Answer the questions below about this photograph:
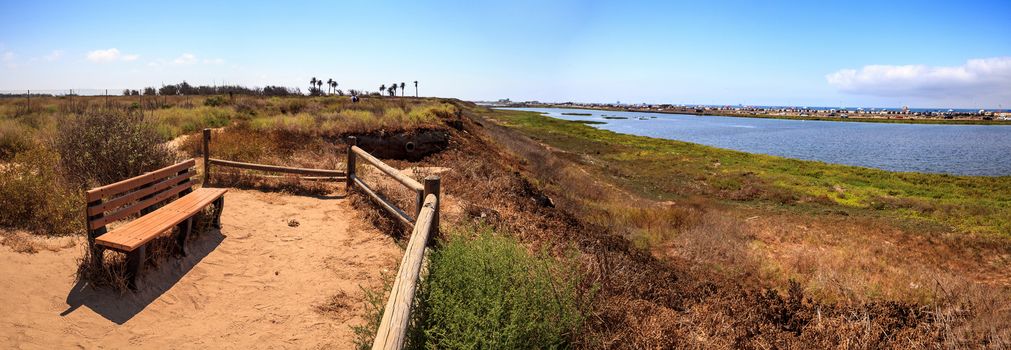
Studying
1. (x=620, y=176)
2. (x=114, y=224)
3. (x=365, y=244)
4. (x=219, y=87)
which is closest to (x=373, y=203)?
(x=365, y=244)

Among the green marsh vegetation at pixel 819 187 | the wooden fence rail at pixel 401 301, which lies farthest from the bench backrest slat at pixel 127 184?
the green marsh vegetation at pixel 819 187

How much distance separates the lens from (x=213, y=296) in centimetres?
504

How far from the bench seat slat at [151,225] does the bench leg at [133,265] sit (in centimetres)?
14

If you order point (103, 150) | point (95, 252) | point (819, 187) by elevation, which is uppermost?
point (103, 150)

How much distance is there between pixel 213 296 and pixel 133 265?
777mm

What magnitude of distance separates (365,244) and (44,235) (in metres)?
3.59

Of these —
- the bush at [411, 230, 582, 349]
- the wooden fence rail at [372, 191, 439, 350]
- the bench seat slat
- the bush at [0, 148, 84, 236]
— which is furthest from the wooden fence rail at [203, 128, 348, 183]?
the wooden fence rail at [372, 191, 439, 350]

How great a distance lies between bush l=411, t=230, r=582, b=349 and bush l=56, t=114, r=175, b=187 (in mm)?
6915

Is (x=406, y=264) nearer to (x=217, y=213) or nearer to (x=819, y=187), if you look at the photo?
(x=217, y=213)

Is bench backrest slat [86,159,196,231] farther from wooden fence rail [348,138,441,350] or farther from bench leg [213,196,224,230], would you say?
wooden fence rail [348,138,441,350]

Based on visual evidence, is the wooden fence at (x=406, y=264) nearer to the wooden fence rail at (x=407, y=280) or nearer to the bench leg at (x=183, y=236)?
the wooden fence rail at (x=407, y=280)

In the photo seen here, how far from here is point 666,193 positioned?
20766 millimetres

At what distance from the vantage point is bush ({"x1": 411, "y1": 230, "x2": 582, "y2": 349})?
126 inches

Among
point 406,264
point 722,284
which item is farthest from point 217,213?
point 722,284
